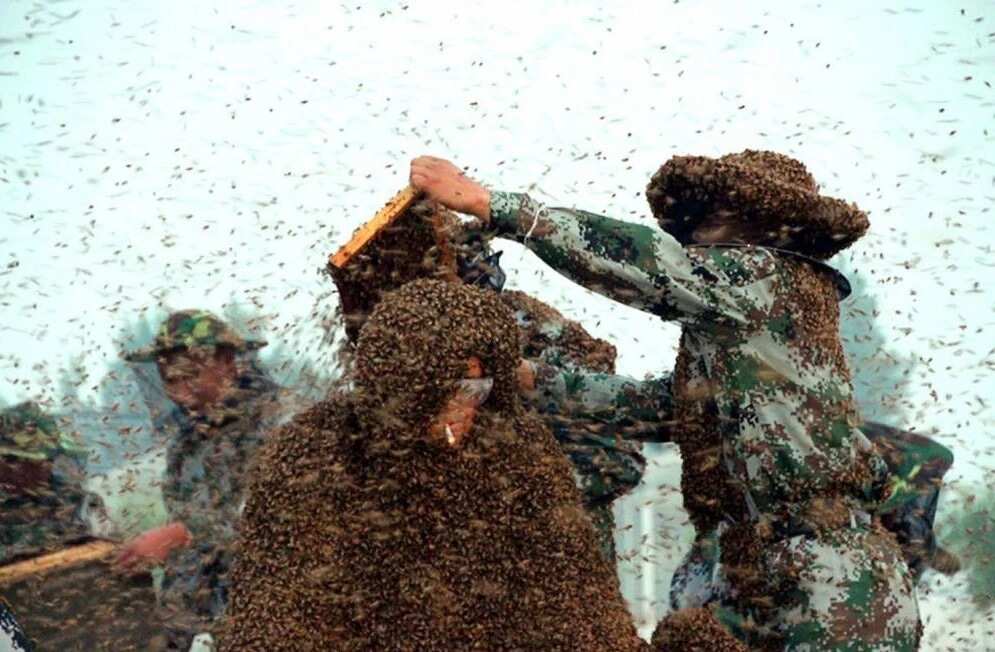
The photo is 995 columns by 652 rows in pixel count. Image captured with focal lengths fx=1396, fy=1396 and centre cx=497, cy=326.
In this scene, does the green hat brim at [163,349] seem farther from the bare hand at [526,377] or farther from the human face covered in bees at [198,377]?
the bare hand at [526,377]

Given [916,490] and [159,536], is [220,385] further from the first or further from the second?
[916,490]

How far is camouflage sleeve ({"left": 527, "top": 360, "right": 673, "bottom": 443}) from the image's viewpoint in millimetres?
5824

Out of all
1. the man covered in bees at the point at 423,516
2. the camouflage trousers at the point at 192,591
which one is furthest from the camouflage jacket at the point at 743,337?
the camouflage trousers at the point at 192,591

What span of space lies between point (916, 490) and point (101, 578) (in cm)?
369

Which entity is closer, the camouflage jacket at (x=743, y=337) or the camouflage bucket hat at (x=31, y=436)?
the camouflage jacket at (x=743, y=337)

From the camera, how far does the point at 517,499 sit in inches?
→ 186

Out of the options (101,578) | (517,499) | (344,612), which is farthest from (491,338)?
(101,578)

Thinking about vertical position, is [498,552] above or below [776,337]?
below

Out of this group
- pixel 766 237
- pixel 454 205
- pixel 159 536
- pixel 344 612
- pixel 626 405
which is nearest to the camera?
pixel 344 612

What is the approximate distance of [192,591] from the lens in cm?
690

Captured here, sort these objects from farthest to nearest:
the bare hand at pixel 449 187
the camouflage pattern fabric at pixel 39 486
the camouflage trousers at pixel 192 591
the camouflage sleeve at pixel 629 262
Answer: the camouflage pattern fabric at pixel 39 486 → the camouflage trousers at pixel 192 591 → the camouflage sleeve at pixel 629 262 → the bare hand at pixel 449 187

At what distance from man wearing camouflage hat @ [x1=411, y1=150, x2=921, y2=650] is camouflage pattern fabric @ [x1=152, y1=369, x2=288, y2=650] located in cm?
252

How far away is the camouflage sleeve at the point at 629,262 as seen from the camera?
502cm

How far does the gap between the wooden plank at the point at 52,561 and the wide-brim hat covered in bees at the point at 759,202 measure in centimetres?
292
